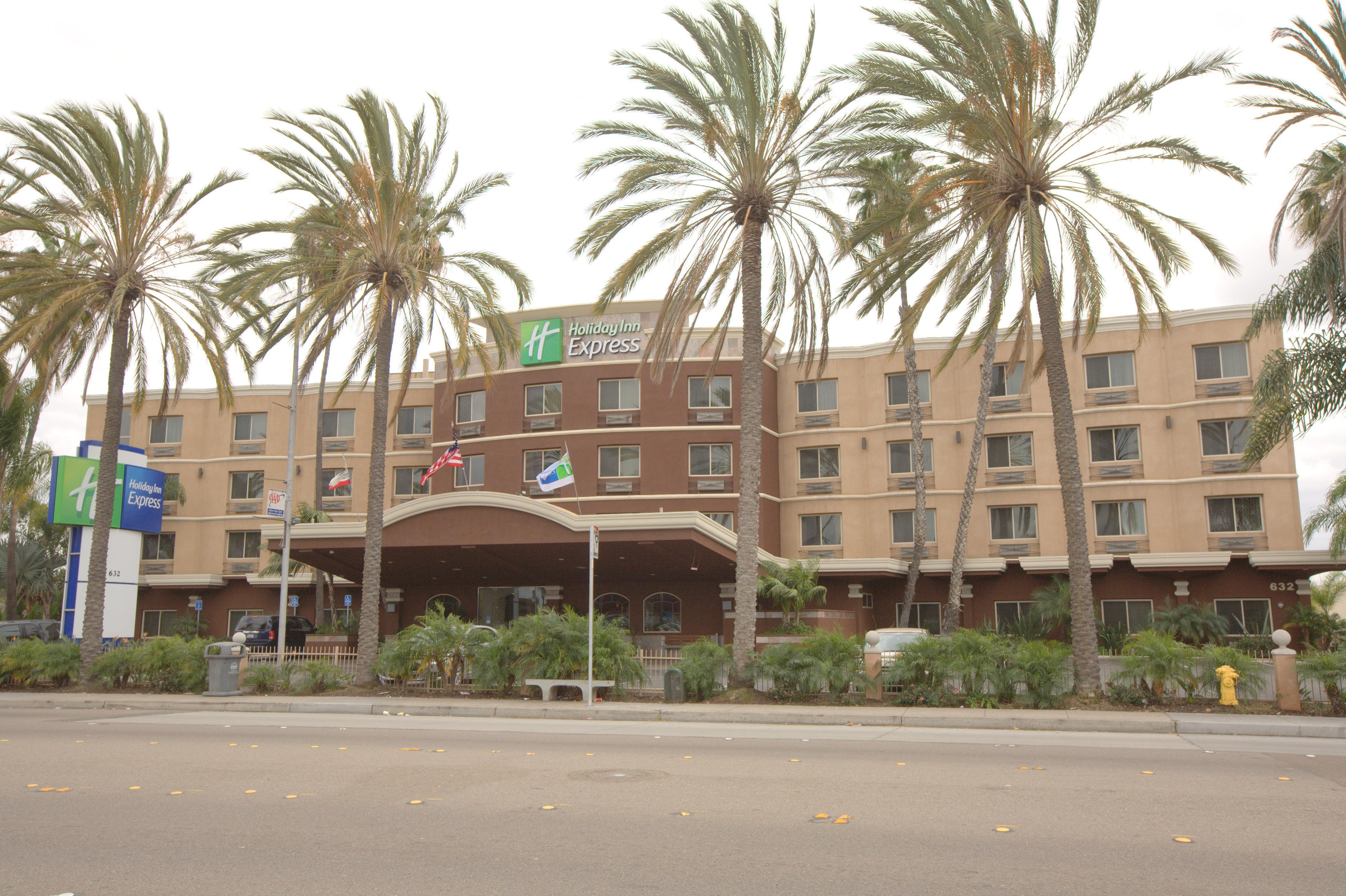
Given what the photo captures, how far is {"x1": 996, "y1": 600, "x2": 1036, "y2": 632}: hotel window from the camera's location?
3725cm

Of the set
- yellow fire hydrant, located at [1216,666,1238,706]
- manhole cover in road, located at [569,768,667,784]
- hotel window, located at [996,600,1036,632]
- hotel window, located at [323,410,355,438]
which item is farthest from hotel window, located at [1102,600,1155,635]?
hotel window, located at [323,410,355,438]

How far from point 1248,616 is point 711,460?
19168 mm

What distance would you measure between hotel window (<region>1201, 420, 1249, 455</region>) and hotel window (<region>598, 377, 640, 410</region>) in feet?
56.0

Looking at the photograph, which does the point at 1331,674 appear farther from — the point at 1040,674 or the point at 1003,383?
the point at 1003,383

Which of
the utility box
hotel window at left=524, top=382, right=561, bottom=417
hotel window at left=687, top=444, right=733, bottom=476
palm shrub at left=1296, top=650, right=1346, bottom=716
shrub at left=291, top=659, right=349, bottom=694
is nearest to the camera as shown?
palm shrub at left=1296, top=650, right=1346, bottom=716

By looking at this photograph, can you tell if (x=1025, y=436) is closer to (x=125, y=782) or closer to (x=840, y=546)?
(x=840, y=546)

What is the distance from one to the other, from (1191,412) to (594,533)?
26093mm

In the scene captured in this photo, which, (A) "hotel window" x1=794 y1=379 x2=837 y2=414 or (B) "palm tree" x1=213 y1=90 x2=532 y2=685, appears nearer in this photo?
(B) "palm tree" x1=213 y1=90 x2=532 y2=685

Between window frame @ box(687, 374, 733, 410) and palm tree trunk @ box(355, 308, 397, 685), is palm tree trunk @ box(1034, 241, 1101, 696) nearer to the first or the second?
palm tree trunk @ box(355, 308, 397, 685)

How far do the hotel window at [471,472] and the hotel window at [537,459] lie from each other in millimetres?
1824

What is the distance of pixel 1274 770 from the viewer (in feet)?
36.8

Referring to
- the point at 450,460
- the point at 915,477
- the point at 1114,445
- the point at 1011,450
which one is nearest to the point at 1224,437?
the point at 1114,445

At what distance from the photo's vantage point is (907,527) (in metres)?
39.4

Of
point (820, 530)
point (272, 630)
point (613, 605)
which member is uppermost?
point (820, 530)
